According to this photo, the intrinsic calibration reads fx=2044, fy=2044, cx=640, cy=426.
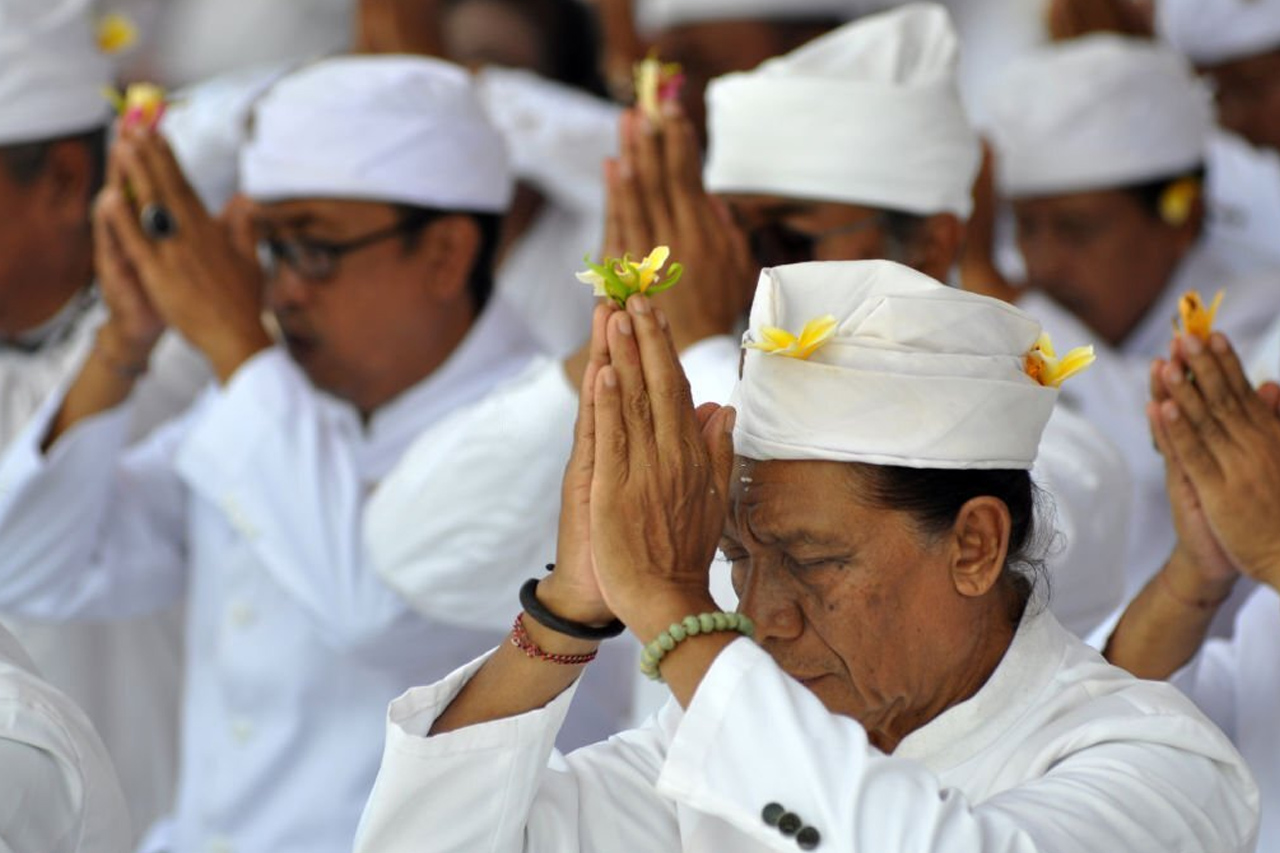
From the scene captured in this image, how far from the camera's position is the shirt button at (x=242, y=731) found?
3936 mm

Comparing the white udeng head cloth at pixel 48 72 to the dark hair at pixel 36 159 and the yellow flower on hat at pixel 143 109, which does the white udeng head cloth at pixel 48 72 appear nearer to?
the dark hair at pixel 36 159

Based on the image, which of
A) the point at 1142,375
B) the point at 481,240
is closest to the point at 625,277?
the point at 481,240

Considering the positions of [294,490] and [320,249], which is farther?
[320,249]

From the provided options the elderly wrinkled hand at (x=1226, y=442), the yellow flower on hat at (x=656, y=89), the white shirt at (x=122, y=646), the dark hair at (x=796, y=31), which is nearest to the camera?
the elderly wrinkled hand at (x=1226, y=442)

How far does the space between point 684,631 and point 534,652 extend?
0.26 m

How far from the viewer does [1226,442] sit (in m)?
2.85

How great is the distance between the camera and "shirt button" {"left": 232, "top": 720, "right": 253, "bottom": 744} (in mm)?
3936

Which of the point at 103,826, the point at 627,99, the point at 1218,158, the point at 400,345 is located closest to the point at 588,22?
the point at 627,99

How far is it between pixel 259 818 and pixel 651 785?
5.23 ft

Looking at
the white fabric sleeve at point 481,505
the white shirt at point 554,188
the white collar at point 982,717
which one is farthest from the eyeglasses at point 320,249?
the white collar at point 982,717

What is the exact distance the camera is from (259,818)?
3.91 metres

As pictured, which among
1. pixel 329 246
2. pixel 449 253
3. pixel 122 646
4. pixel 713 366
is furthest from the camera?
pixel 122 646

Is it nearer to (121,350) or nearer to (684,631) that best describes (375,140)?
(121,350)

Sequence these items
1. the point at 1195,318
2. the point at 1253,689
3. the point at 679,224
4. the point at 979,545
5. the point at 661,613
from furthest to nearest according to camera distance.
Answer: the point at 679,224, the point at 1253,689, the point at 1195,318, the point at 979,545, the point at 661,613
